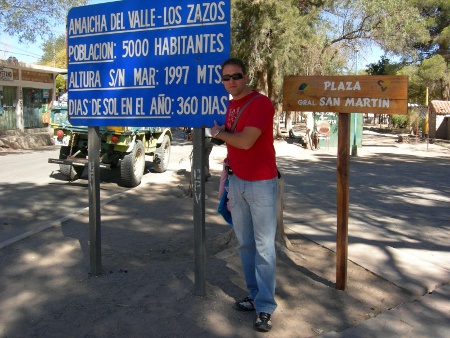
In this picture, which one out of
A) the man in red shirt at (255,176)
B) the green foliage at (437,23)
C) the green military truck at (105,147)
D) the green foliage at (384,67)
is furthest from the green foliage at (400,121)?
the man in red shirt at (255,176)

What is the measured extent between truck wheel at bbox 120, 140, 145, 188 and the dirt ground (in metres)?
3.64

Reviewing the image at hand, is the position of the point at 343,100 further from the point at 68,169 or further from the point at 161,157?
the point at 161,157

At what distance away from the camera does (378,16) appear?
71.3ft

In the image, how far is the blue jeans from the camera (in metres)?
3.36

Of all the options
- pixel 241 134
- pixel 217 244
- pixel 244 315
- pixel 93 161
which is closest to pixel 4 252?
pixel 93 161

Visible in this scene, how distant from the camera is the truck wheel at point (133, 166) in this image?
9.73 meters

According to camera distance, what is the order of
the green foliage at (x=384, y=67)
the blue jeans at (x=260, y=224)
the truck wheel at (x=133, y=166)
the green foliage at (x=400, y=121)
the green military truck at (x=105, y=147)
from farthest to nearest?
the green foliage at (x=400, y=121) → the green foliage at (x=384, y=67) → the truck wheel at (x=133, y=166) → the green military truck at (x=105, y=147) → the blue jeans at (x=260, y=224)

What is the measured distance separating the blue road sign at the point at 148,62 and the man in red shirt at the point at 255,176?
1.19ft

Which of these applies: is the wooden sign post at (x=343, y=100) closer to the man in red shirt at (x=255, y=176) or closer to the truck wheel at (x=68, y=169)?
A: the man in red shirt at (x=255, y=176)

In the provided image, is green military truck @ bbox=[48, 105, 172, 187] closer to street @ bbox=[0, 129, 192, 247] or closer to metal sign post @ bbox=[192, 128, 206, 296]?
street @ bbox=[0, 129, 192, 247]

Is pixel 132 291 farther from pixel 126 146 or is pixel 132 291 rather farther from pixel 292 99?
pixel 126 146

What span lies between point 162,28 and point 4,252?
10.3 feet

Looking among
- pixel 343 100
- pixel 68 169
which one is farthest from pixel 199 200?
pixel 68 169

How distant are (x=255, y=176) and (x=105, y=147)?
7195 mm
